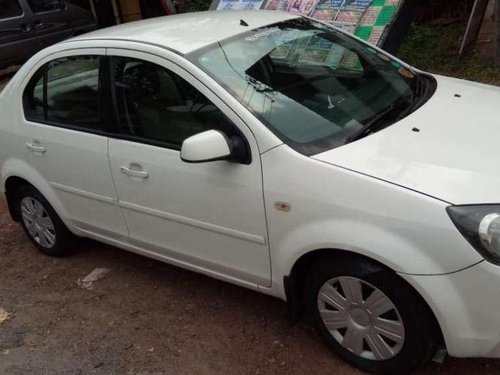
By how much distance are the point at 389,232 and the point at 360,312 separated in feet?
1.61

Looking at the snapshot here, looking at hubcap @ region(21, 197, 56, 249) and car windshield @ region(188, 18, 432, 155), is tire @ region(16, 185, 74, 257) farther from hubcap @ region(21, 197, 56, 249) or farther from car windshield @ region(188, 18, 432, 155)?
car windshield @ region(188, 18, 432, 155)

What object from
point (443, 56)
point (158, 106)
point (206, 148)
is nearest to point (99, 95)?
point (158, 106)

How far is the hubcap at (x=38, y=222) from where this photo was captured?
14.1 feet

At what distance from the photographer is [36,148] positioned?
391cm

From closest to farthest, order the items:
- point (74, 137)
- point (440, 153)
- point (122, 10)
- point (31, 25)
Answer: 1. point (440, 153)
2. point (74, 137)
3. point (31, 25)
4. point (122, 10)

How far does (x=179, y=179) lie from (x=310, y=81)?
884 millimetres

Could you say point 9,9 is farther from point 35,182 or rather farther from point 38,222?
point 35,182

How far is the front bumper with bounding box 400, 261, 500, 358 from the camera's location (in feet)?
7.56

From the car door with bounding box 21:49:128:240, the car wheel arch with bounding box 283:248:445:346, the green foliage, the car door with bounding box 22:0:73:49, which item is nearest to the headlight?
the car wheel arch with bounding box 283:248:445:346

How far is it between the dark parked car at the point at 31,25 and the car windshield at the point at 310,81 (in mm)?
8415

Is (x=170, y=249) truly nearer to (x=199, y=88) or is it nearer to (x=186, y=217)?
(x=186, y=217)

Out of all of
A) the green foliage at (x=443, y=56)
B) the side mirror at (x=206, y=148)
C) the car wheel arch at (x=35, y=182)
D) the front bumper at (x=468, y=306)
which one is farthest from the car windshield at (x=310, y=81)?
the green foliage at (x=443, y=56)

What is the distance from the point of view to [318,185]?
8.63 feet

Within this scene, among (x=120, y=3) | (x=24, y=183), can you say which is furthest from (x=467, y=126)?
(x=120, y=3)
